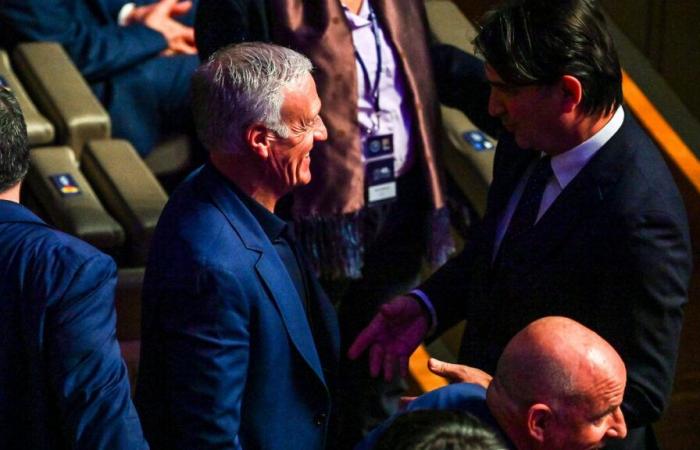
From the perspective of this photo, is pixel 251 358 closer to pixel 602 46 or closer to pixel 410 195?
pixel 602 46

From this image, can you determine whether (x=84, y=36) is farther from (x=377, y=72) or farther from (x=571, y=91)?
(x=571, y=91)

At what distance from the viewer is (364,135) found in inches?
135

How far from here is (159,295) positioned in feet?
7.77

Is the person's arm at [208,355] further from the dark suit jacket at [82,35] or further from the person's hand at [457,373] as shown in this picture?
the dark suit jacket at [82,35]

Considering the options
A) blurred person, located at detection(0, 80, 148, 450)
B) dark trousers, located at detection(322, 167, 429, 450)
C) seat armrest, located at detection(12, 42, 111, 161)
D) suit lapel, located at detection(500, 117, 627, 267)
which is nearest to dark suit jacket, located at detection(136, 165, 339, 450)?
blurred person, located at detection(0, 80, 148, 450)

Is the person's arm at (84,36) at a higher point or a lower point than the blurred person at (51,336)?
lower

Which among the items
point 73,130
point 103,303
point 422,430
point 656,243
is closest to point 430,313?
point 656,243

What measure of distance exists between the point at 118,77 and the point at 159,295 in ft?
6.72

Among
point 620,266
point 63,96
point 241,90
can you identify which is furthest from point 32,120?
point 620,266

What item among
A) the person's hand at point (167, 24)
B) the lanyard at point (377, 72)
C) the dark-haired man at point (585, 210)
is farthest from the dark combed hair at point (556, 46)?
the person's hand at point (167, 24)

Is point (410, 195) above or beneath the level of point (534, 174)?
beneath

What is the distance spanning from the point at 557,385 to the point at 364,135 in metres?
1.47

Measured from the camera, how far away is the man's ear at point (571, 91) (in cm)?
236

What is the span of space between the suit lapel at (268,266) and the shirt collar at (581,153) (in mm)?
513
